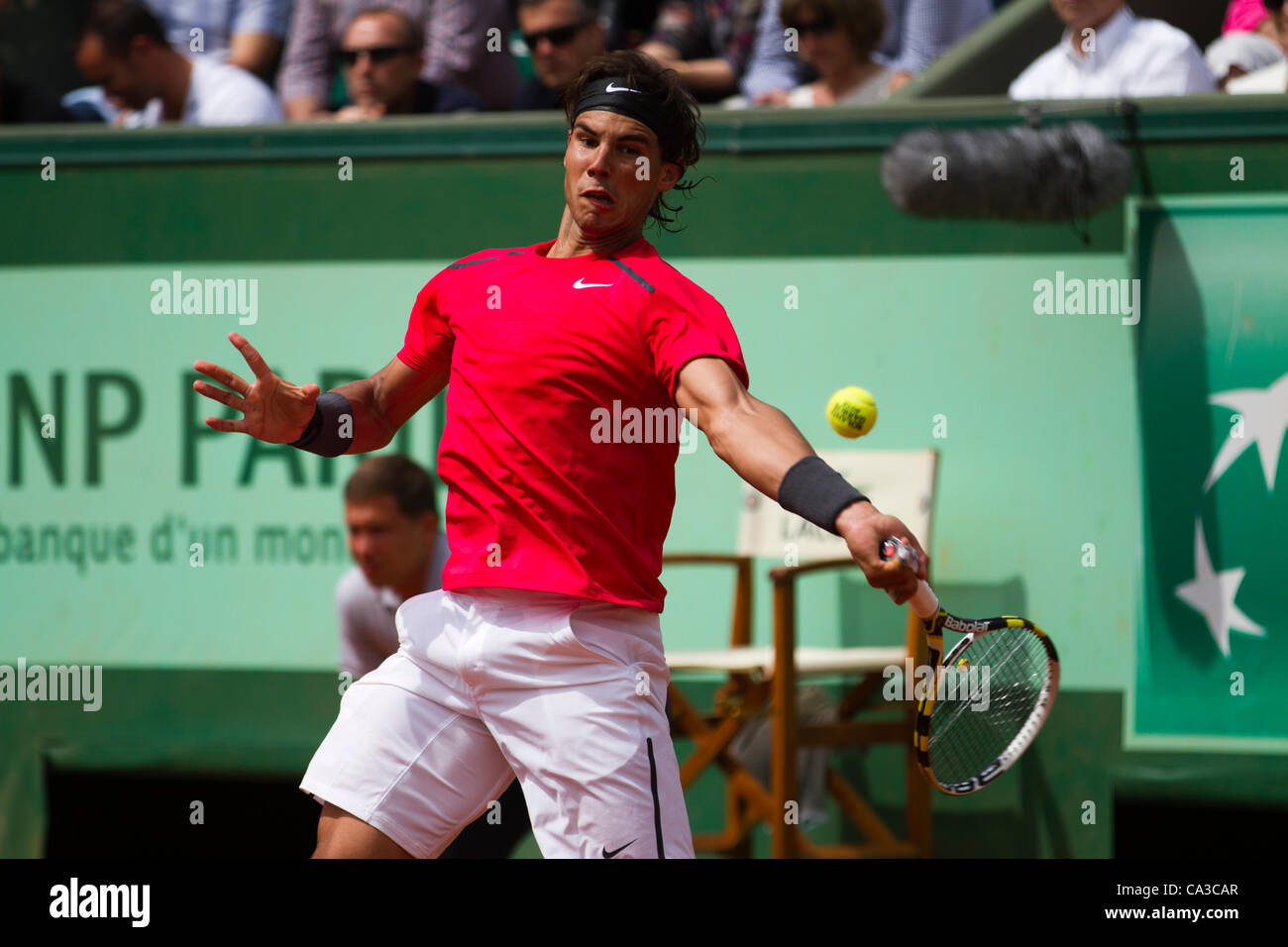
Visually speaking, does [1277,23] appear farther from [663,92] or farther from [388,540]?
[388,540]

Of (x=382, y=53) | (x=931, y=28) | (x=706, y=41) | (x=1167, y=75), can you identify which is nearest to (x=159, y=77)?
(x=382, y=53)

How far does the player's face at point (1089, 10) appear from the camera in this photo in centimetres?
530

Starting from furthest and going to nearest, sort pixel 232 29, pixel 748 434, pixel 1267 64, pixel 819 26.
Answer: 1. pixel 232 29
2. pixel 819 26
3. pixel 1267 64
4. pixel 748 434

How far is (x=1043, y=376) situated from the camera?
5242 mm

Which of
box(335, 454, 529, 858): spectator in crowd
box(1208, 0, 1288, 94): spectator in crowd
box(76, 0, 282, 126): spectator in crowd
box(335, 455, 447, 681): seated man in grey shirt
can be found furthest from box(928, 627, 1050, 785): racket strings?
box(76, 0, 282, 126): spectator in crowd

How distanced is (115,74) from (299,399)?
3504 millimetres

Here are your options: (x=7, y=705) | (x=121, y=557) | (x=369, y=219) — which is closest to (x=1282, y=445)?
(x=369, y=219)

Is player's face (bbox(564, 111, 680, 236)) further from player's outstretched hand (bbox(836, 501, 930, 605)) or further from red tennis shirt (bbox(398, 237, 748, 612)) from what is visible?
player's outstretched hand (bbox(836, 501, 930, 605))

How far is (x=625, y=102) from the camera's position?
307 cm

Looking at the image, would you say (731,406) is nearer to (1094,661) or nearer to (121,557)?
(1094,661)

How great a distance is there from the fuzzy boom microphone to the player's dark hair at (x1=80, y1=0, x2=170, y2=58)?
2.91m

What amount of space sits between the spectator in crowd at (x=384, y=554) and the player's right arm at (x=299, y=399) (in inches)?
61.2
